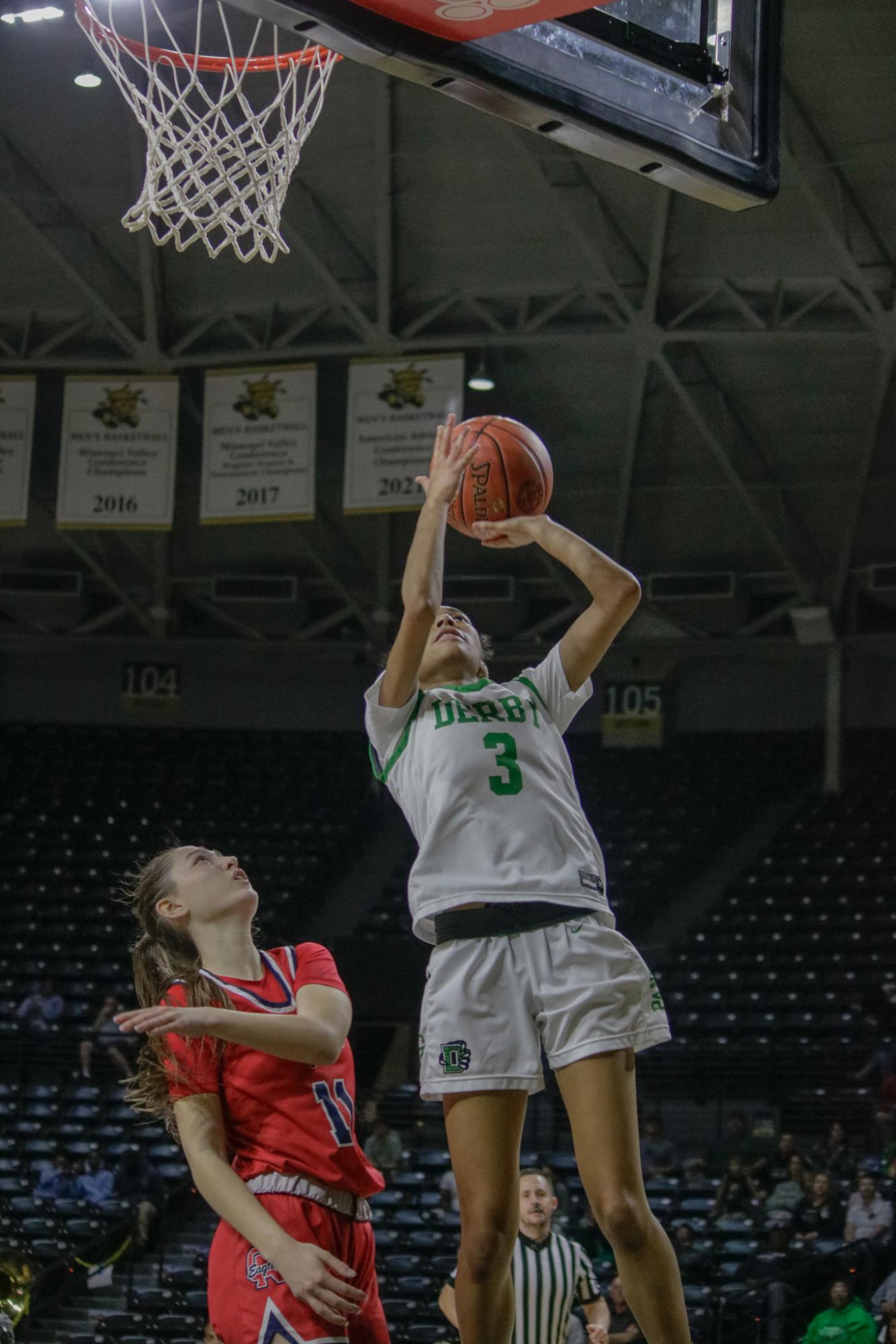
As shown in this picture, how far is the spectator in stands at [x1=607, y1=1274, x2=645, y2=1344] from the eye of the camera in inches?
390

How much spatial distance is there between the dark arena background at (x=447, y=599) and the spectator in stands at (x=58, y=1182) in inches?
1.4

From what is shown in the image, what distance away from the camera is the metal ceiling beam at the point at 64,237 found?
52.5ft

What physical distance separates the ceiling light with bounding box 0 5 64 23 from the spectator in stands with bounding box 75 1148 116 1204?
29.0 feet

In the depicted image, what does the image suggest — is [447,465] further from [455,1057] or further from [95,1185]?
[95,1185]

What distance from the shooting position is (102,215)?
54.1 feet

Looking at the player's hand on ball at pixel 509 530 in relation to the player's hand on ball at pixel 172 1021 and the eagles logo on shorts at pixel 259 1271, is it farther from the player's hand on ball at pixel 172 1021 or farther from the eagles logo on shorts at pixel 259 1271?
the eagles logo on shorts at pixel 259 1271

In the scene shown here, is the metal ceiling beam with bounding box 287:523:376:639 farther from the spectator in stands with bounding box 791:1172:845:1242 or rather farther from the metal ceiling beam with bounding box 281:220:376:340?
the spectator in stands with bounding box 791:1172:845:1242

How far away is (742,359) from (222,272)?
5.34m

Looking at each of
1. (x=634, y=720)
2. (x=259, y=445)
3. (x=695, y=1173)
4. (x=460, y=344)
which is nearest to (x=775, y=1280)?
(x=695, y=1173)

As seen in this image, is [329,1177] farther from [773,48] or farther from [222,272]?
[222,272]

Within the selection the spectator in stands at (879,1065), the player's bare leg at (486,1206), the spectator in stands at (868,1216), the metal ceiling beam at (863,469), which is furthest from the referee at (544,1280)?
the metal ceiling beam at (863,469)

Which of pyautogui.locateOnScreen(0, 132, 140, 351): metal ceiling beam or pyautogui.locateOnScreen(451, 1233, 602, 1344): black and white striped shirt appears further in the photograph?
pyautogui.locateOnScreen(0, 132, 140, 351): metal ceiling beam

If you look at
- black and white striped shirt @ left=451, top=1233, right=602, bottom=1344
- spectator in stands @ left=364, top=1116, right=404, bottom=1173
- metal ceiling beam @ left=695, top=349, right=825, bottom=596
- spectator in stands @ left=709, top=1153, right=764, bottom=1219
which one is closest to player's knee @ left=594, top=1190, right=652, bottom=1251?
black and white striped shirt @ left=451, top=1233, right=602, bottom=1344

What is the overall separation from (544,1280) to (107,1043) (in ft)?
33.5
